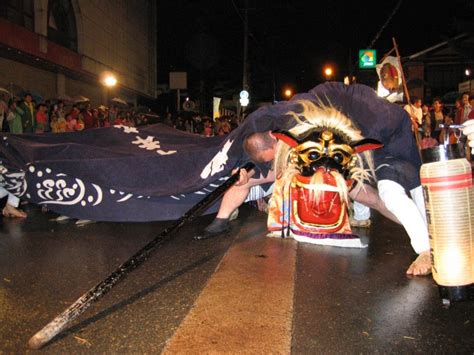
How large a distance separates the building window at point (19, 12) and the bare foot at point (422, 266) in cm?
1203

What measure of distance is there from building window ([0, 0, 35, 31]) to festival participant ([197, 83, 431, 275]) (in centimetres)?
1102

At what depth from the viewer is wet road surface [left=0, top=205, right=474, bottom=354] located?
1968mm

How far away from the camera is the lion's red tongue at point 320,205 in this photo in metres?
3.10

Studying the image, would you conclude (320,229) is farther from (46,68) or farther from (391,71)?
(46,68)

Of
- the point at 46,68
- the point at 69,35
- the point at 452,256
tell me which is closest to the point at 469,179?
the point at 452,256

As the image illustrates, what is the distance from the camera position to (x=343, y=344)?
193cm

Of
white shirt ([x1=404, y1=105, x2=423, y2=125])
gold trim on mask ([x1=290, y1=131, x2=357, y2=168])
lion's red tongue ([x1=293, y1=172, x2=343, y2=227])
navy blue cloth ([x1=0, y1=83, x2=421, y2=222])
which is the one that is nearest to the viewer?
gold trim on mask ([x1=290, y1=131, x2=357, y2=168])

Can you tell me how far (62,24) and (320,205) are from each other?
14.6 m

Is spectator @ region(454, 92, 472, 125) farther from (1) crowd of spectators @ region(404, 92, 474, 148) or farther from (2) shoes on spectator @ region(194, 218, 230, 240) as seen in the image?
(2) shoes on spectator @ region(194, 218, 230, 240)

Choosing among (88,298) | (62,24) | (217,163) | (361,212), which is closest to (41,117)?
(62,24)

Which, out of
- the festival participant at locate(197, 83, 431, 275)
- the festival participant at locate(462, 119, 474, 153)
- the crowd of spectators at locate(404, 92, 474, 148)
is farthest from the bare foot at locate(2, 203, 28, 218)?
the crowd of spectators at locate(404, 92, 474, 148)

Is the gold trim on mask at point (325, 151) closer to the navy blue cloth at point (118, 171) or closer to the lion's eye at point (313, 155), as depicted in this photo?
the lion's eye at point (313, 155)

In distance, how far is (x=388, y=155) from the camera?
10.3 feet

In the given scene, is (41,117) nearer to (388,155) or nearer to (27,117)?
(27,117)
